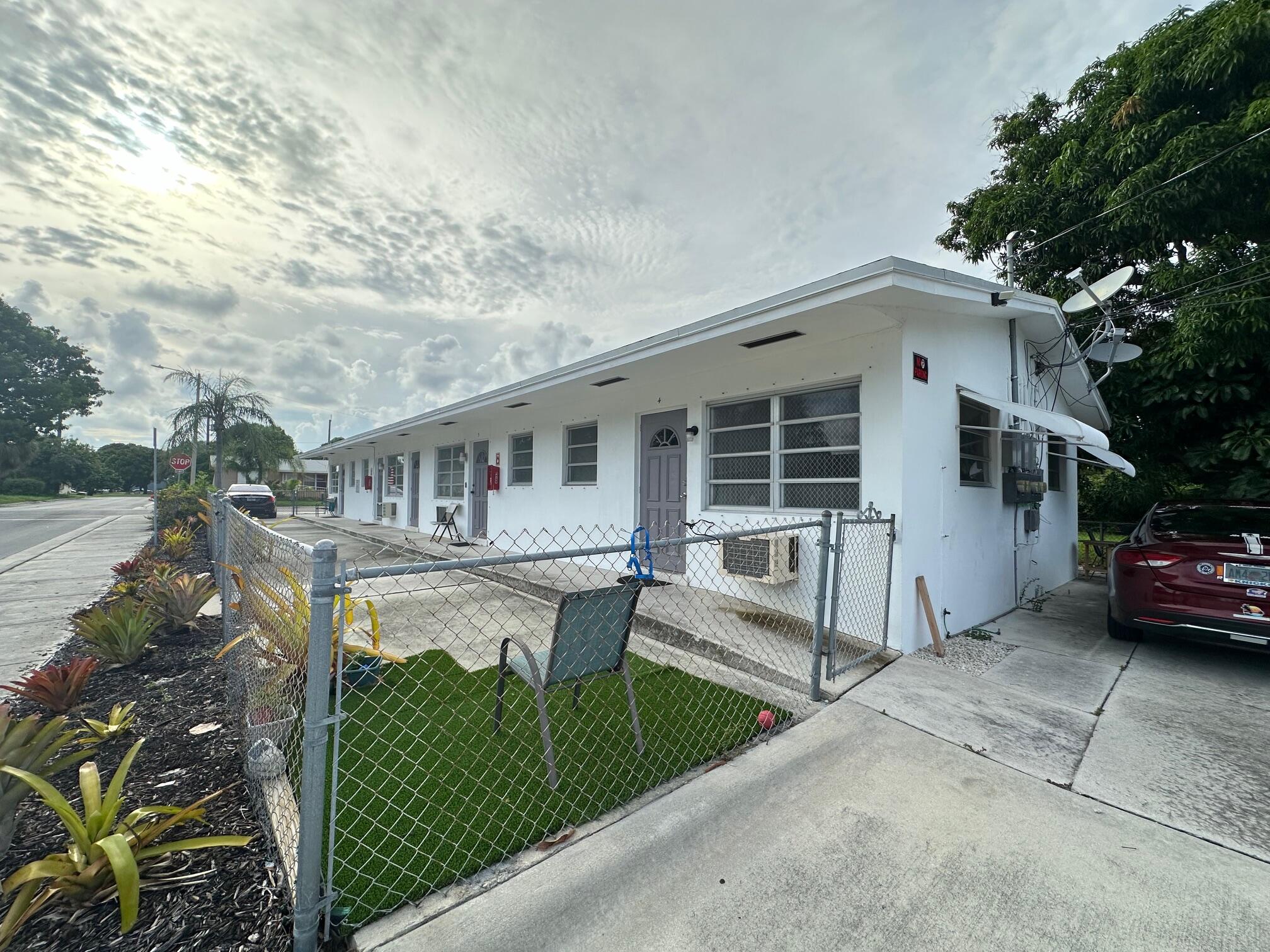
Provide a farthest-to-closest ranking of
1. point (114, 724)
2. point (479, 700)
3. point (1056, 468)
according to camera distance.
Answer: point (1056, 468), point (479, 700), point (114, 724)

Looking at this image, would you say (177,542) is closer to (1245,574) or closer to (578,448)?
(578,448)

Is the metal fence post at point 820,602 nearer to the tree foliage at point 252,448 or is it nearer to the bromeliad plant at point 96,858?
the bromeliad plant at point 96,858

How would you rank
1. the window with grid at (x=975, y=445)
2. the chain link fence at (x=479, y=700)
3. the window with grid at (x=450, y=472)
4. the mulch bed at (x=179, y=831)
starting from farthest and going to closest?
the window with grid at (x=450, y=472)
the window with grid at (x=975, y=445)
the chain link fence at (x=479, y=700)
the mulch bed at (x=179, y=831)

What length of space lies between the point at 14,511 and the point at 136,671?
29.2 metres

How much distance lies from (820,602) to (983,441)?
158 inches

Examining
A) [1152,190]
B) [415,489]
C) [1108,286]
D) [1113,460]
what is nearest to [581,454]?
[1113,460]

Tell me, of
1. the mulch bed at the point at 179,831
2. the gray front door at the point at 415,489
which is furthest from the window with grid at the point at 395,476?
the mulch bed at the point at 179,831

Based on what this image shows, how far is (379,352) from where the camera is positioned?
42.9 ft

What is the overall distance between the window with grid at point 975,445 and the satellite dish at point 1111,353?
200 cm

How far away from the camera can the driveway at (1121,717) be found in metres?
2.44

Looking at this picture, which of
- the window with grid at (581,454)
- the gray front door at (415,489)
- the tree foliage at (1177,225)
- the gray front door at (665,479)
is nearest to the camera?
the tree foliage at (1177,225)

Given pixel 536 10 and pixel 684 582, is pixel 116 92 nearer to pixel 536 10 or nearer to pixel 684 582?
pixel 536 10

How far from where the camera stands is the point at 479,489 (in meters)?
11.6

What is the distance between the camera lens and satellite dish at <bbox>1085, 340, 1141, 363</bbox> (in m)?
6.52
